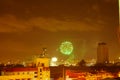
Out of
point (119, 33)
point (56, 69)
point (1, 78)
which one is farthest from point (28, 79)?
point (56, 69)

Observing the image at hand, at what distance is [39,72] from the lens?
14836 mm

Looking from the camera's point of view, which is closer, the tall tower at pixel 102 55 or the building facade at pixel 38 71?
the building facade at pixel 38 71

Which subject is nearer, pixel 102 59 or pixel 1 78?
pixel 1 78

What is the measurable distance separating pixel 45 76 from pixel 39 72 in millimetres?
755

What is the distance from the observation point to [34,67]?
15.6 metres

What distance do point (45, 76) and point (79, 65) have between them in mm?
19935

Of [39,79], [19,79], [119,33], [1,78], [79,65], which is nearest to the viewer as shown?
[119,33]

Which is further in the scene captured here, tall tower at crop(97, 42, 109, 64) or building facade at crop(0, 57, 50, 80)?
tall tower at crop(97, 42, 109, 64)

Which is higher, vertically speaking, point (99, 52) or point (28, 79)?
point (99, 52)

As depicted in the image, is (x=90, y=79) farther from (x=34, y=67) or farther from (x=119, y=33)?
(x=119, y=33)

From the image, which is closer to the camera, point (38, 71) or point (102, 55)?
point (38, 71)

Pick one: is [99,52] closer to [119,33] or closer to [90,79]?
[90,79]

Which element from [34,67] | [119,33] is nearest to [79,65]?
[34,67]

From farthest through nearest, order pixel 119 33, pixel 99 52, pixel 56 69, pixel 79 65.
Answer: pixel 99 52, pixel 79 65, pixel 56 69, pixel 119 33
